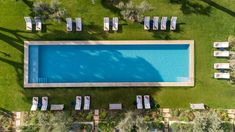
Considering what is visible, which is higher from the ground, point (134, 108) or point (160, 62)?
point (160, 62)

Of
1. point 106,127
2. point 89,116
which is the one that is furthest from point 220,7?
point 89,116

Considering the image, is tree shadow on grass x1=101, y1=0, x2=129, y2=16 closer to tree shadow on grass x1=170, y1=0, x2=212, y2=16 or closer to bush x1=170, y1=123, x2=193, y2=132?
tree shadow on grass x1=170, y1=0, x2=212, y2=16

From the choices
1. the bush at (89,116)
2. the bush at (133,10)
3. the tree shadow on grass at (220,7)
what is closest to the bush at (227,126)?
the tree shadow on grass at (220,7)

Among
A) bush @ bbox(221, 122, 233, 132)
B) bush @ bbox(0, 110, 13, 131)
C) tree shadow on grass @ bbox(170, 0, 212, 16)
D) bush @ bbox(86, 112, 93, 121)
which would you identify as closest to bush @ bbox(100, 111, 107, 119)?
bush @ bbox(86, 112, 93, 121)

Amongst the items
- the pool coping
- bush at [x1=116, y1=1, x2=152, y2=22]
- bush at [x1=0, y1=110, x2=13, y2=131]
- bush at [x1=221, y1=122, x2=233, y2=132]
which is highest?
bush at [x1=116, y1=1, x2=152, y2=22]

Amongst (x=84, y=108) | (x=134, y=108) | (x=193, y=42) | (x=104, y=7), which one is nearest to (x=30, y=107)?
(x=84, y=108)

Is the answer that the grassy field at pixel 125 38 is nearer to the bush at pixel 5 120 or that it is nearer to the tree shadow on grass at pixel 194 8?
the tree shadow on grass at pixel 194 8

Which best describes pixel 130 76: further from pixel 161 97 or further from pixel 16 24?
pixel 16 24
